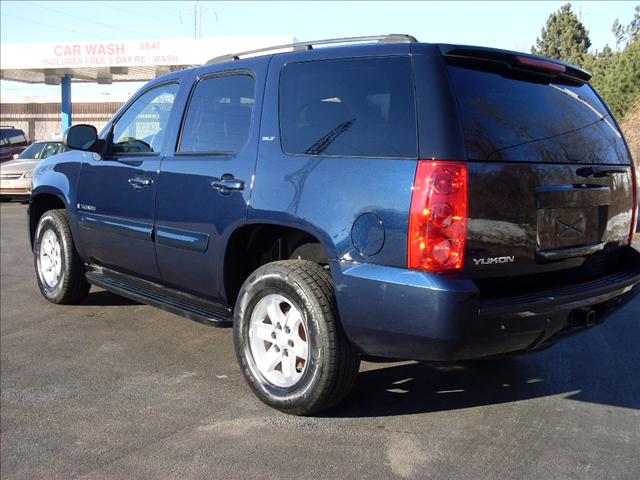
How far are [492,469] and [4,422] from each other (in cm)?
258

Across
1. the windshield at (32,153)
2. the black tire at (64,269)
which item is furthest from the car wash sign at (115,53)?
the black tire at (64,269)

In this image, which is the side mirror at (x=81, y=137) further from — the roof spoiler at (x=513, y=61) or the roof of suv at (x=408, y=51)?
the roof spoiler at (x=513, y=61)

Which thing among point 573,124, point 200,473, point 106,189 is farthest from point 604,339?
point 106,189

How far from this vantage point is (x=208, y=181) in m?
4.07

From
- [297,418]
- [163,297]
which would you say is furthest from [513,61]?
[163,297]

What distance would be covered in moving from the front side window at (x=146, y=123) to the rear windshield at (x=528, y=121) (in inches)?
91.5

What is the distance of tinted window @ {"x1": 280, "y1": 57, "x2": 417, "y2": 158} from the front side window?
50.1 inches

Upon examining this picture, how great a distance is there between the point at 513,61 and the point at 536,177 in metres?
0.64

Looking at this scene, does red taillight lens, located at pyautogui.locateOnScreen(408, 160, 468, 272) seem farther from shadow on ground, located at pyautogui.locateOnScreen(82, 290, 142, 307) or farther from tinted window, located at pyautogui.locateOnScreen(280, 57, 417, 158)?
shadow on ground, located at pyautogui.locateOnScreen(82, 290, 142, 307)

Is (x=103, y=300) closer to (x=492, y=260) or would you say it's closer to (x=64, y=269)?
(x=64, y=269)

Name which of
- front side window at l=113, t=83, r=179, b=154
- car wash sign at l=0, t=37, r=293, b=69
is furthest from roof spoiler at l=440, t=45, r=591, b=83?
car wash sign at l=0, t=37, r=293, b=69

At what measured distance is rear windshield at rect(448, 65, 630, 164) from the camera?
3.17 m

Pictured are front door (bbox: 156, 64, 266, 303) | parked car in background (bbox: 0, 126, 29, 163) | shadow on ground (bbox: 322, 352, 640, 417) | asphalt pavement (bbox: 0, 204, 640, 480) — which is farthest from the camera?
parked car in background (bbox: 0, 126, 29, 163)

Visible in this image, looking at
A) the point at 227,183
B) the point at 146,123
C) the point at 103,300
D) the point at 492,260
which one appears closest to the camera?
the point at 492,260
